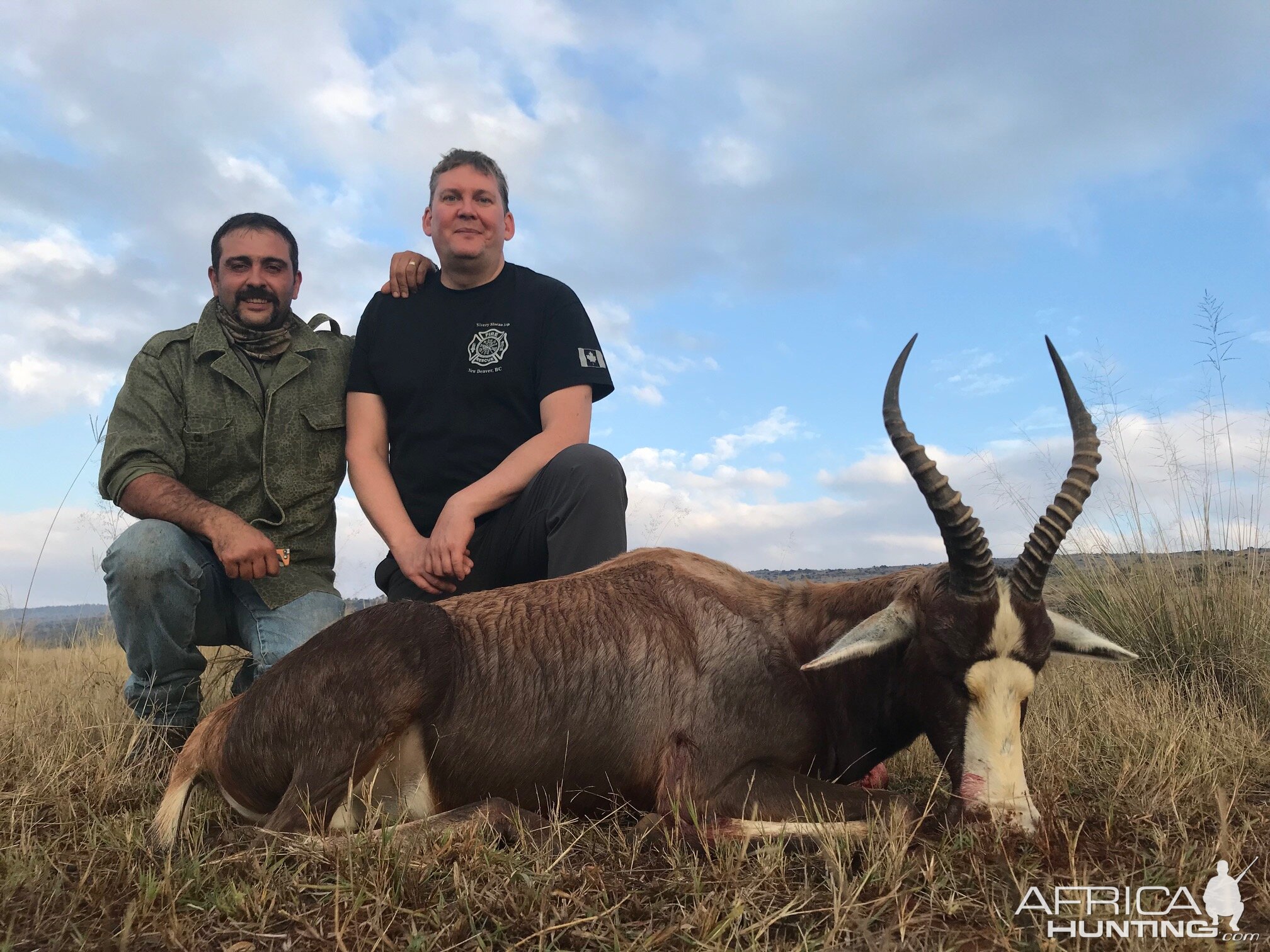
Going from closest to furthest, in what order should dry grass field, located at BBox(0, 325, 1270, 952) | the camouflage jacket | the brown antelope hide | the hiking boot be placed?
1. dry grass field, located at BBox(0, 325, 1270, 952)
2. the brown antelope hide
3. the hiking boot
4. the camouflage jacket

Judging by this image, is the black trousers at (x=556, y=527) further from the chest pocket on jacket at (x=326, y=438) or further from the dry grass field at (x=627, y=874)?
the dry grass field at (x=627, y=874)

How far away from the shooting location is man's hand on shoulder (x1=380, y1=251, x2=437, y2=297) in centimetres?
627

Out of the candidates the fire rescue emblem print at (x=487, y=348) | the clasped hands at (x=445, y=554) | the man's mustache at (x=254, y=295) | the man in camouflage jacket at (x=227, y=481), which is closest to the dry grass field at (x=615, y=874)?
the man in camouflage jacket at (x=227, y=481)

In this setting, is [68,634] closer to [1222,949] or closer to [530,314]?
[530,314]

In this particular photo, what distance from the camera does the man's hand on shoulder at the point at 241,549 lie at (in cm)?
496

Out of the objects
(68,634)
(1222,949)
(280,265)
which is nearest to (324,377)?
(280,265)

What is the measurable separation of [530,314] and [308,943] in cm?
417

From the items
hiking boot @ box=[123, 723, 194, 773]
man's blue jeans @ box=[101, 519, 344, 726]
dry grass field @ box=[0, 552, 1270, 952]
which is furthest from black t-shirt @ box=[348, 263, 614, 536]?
dry grass field @ box=[0, 552, 1270, 952]

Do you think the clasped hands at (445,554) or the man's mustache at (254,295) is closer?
the clasped hands at (445,554)

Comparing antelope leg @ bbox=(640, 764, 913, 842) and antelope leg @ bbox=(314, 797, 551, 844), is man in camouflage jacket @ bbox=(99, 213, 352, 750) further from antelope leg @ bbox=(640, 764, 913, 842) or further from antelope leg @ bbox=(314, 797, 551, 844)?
antelope leg @ bbox=(640, 764, 913, 842)

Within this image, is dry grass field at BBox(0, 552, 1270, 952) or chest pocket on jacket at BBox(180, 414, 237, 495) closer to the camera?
dry grass field at BBox(0, 552, 1270, 952)

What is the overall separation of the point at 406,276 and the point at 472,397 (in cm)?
107

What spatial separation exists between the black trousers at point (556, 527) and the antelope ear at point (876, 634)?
5.33 ft

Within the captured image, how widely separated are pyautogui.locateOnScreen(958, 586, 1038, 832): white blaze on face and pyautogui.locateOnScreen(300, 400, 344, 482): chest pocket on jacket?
4128 mm
